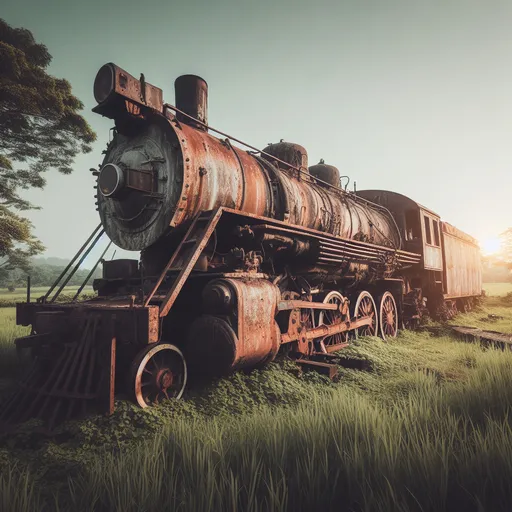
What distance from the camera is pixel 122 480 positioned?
1.90 m

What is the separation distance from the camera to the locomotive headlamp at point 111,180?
4.07 metres

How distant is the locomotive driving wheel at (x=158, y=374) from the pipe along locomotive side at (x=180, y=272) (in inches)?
0.4

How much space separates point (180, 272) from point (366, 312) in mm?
5185

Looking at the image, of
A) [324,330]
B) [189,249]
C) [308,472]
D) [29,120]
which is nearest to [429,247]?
[324,330]

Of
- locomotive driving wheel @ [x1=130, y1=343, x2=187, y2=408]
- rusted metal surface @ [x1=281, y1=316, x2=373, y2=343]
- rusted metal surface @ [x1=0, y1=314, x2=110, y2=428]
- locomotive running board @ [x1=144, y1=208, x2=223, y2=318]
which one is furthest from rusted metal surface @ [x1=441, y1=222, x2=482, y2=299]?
rusted metal surface @ [x1=0, y1=314, x2=110, y2=428]

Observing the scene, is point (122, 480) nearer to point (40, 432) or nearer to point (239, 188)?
point (40, 432)

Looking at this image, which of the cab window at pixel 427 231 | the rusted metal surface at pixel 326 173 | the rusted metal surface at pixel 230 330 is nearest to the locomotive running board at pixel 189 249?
the rusted metal surface at pixel 230 330

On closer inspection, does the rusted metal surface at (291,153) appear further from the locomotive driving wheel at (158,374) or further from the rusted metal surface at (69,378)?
the rusted metal surface at (69,378)

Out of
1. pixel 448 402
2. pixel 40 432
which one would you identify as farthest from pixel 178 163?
pixel 448 402

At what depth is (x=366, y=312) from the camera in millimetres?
7535

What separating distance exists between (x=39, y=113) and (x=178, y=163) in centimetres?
931

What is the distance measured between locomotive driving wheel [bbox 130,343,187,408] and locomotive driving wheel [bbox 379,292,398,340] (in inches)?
225

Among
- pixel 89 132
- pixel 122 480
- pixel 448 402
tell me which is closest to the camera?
pixel 122 480

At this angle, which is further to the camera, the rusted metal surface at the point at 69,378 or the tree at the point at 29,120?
the tree at the point at 29,120
